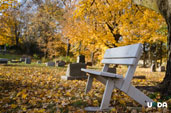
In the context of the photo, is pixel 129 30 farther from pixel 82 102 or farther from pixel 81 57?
pixel 82 102

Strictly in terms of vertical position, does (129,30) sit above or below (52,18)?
below

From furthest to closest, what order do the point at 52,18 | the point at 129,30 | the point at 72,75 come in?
the point at 52,18, the point at 129,30, the point at 72,75

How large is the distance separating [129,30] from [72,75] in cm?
507

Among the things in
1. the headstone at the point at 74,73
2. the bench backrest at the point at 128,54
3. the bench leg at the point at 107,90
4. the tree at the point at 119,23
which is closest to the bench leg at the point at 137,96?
the bench leg at the point at 107,90

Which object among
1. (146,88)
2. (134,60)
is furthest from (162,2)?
(146,88)

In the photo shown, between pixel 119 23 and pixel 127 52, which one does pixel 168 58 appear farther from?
pixel 119 23

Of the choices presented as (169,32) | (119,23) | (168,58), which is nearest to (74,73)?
(168,58)

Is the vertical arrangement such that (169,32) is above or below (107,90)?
above

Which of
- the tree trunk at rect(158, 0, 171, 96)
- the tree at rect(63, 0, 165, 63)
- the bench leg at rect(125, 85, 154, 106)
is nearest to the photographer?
the bench leg at rect(125, 85, 154, 106)

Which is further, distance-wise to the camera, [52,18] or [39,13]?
[39,13]

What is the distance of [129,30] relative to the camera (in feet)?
29.9

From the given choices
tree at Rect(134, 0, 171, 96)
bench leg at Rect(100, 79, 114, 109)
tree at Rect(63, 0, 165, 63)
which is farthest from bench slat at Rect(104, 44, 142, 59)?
tree at Rect(63, 0, 165, 63)

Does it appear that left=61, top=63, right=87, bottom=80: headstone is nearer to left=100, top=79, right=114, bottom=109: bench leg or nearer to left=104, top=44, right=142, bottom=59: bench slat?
left=104, top=44, right=142, bottom=59: bench slat

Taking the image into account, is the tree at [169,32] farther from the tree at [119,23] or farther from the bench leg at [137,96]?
the tree at [119,23]
